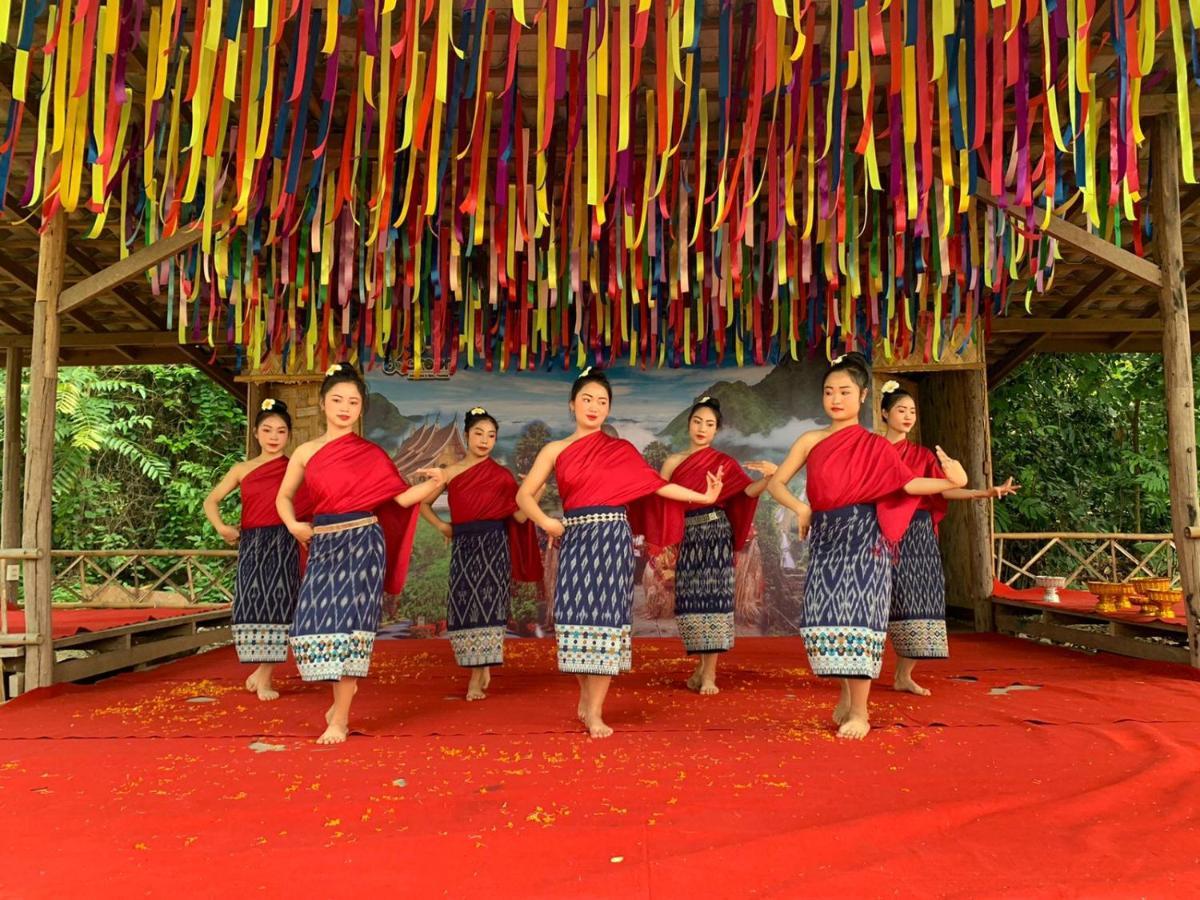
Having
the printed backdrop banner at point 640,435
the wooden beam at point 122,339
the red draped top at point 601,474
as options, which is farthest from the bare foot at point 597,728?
the wooden beam at point 122,339

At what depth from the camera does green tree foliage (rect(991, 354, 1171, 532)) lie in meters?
11.8

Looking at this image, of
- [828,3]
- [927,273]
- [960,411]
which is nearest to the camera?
[828,3]

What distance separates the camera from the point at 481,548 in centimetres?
455

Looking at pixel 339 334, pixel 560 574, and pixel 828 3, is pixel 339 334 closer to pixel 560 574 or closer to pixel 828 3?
pixel 560 574

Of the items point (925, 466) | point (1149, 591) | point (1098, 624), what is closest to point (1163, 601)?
point (1149, 591)

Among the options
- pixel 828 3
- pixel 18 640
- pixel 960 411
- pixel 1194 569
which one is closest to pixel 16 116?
pixel 18 640

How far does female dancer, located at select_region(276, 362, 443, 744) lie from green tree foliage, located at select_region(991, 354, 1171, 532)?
34.0 ft

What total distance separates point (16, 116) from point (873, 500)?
3.93 m

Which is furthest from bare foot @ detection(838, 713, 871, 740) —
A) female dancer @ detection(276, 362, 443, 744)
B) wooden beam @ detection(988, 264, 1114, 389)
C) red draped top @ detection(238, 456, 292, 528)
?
wooden beam @ detection(988, 264, 1114, 389)

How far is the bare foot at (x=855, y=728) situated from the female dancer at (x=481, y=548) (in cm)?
182

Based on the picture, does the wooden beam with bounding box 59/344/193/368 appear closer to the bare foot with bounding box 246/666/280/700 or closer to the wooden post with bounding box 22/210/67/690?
the wooden post with bounding box 22/210/67/690

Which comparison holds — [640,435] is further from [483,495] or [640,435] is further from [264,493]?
[264,493]

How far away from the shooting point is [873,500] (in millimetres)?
3518

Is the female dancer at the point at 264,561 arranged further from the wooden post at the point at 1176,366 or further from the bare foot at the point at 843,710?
the wooden post at the point at 1176,366
